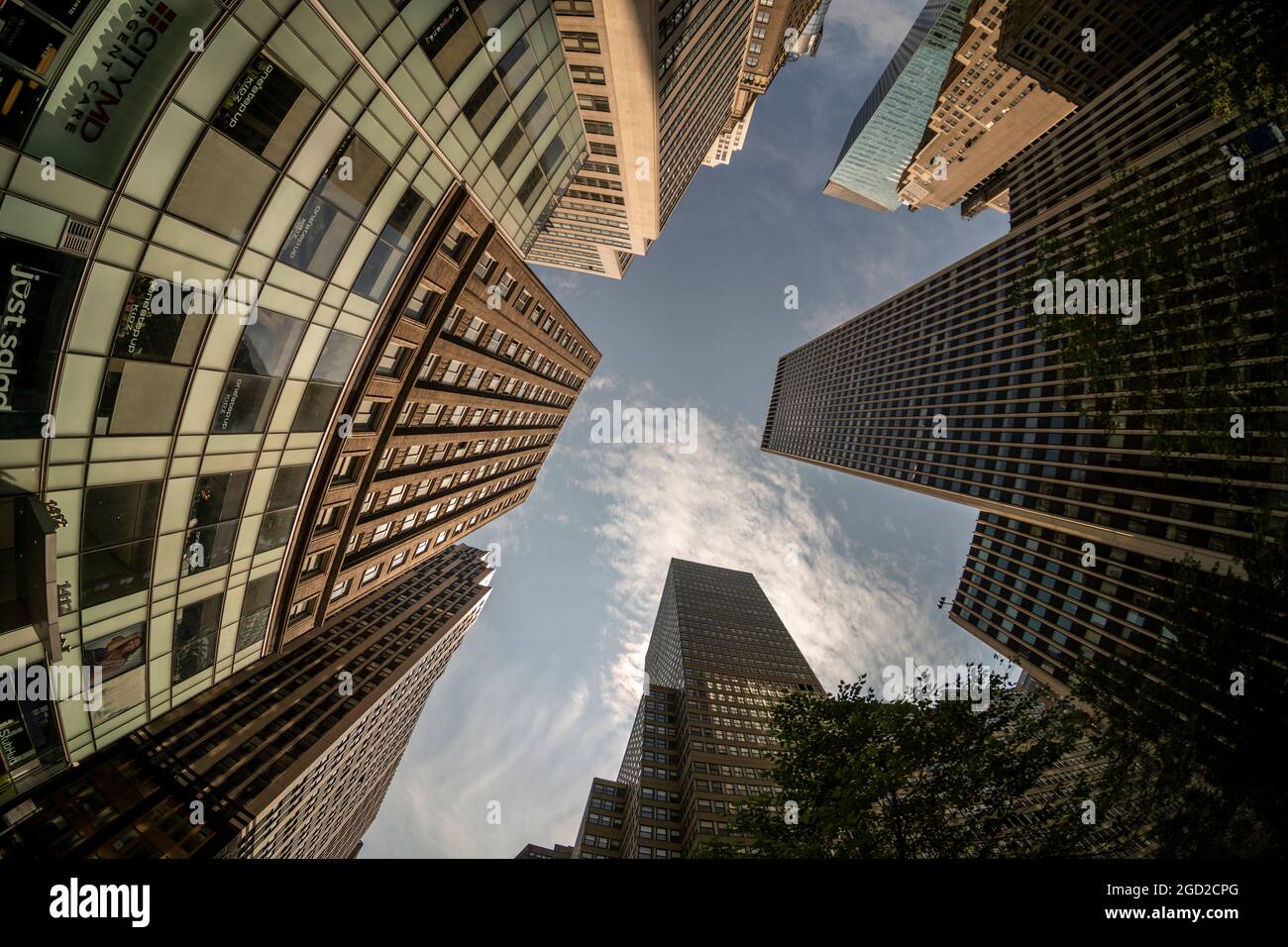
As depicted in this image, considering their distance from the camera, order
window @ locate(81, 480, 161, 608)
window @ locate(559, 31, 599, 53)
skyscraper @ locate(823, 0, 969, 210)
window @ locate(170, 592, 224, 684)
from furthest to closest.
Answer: skyscraper @ locate(823, 0, 969, 210), window @ locate(559, 31, 599, 53), window @ locate(170, 592, 224, 684), window @ locate(81, 480, 161, 608)

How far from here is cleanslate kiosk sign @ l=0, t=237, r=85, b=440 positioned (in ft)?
31.2

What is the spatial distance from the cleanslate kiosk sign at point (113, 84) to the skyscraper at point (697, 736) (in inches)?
2428

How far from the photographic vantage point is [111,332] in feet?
37.3

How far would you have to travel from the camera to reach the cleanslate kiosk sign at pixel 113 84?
9461mm

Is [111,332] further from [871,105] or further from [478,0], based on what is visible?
[871,105]

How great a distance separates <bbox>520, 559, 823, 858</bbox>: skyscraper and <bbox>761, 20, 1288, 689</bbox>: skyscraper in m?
30.1

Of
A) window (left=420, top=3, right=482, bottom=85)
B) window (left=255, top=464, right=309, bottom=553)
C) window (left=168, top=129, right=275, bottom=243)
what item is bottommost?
window (left=255, top=464, right=309, bottom=553)

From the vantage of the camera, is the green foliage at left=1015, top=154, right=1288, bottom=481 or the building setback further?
the building setback

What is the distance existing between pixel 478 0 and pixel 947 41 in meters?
126

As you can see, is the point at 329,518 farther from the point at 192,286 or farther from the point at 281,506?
the point at 192,286

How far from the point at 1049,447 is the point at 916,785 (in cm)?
5153

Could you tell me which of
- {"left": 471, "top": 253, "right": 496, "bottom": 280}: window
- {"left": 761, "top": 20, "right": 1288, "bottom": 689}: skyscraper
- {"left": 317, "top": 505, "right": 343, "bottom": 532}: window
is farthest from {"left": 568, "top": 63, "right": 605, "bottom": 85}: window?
{"left": 317, "top": 505, "right": 343, "bottom": 532}: window

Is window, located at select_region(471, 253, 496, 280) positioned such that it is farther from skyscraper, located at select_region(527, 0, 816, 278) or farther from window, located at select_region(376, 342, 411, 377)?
skyscraper, located at select_region(527, 0, 816, 278)
